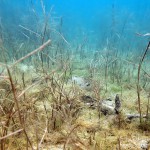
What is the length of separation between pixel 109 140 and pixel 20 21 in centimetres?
1947

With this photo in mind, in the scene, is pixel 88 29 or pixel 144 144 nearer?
pixel 144 144

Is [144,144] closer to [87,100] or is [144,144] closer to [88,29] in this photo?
[87,100]

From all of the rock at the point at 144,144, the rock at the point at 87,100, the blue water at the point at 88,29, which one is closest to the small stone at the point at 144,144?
the rock at the point at 144,144

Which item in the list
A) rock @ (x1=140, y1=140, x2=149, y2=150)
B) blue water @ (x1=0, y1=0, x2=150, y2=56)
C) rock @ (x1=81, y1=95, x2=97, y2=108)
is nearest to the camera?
rock @ (x1=140, y1=140, x2=149, y2=150)

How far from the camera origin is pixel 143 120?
3432mm

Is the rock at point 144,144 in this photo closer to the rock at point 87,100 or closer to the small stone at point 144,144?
the small stone at point 144,144

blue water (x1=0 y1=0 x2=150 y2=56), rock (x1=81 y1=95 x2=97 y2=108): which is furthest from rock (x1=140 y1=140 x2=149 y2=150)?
rock (x1=81 y1=95 x2=97 y2=108)

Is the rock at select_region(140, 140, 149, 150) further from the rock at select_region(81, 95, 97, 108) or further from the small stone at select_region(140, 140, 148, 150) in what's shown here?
the rock at select_region(81, 95, 97, 108)

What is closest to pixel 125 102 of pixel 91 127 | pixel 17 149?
pixel 91 127

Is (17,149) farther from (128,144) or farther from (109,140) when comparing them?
(128,144)

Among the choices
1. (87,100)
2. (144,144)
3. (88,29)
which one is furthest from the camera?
(88,29)

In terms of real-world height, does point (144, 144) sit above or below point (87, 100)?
above

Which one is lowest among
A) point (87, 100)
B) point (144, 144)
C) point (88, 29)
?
point (88, 29)

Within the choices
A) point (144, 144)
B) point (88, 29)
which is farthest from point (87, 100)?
point (88, 29)
